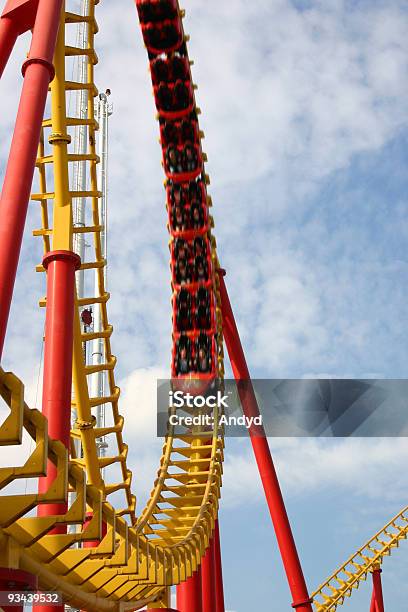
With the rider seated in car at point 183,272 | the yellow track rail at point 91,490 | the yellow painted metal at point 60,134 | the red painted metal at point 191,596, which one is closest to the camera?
the yellow track rail at point 91,490

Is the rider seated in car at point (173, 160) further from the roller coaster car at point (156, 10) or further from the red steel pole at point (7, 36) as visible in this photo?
the red steel pole at point (7, 36)

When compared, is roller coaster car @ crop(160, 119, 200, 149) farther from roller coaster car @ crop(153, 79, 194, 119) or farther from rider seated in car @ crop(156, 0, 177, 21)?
rider seated in car @ crop(156, 0, 177, 21)

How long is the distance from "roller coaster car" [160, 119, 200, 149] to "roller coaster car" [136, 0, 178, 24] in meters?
1.48

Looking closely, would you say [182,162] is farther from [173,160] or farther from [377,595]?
[377,595]

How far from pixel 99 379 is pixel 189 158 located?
22.2ft

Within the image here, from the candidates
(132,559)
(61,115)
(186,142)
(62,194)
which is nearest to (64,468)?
(132,559)

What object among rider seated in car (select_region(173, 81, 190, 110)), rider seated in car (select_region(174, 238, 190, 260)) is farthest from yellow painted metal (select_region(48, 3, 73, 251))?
rider seated in car (select_region(174, 238, 190, 260))

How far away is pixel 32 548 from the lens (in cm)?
459

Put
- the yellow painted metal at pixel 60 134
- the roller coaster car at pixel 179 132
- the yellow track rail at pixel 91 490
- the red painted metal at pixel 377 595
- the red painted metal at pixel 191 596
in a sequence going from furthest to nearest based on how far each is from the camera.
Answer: the red painted metal at pixel 377 595, the roller coaster car at pixel 179 132, the red painted metal at pixel 191 596, the yellow painted metal at pixel 60 134, the yellow track rail at pixel 91 490

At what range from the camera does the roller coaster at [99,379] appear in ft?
14.9

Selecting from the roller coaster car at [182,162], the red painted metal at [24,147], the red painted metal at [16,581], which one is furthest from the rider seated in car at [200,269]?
the red painted metal at [16,581]

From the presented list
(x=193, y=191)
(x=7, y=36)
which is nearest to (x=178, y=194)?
(x=193, y=191)

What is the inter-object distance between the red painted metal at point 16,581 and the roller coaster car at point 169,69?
337 inches

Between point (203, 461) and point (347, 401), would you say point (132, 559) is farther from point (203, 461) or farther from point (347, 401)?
point (347, 401)
